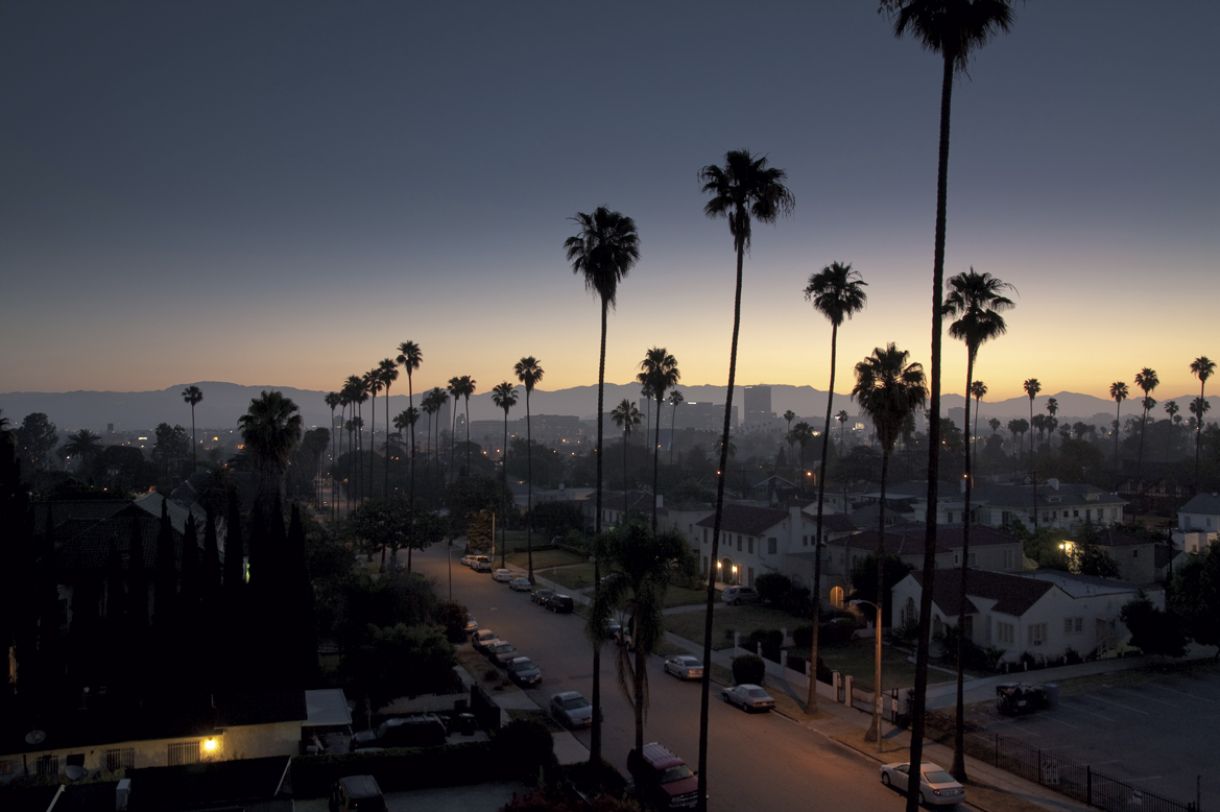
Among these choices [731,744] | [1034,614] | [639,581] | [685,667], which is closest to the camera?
[639,581]

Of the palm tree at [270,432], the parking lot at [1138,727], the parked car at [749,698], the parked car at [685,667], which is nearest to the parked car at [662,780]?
the parked car at [749,698]

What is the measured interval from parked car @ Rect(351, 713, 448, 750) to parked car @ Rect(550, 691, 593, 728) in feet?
16.6

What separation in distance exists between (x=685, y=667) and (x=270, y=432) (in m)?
24.2

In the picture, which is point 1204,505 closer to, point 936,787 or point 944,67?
point 936,787

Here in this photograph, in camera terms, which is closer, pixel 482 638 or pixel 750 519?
pixel 482 638

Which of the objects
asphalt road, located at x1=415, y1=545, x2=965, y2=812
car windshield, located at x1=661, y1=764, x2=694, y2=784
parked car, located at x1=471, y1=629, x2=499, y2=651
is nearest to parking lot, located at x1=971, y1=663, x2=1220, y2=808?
asphalt road, located at x1=415, y1=545, x2=965, y2=812

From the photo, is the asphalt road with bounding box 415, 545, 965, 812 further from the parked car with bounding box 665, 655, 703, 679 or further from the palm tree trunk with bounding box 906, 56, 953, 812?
the palm tree trunk with bounding box 906, 56, 953, 812

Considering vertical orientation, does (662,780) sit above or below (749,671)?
above

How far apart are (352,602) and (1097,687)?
3574cm

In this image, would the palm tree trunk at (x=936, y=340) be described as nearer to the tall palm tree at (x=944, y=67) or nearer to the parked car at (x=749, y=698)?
the tall palm tree at (x=944, y=67)

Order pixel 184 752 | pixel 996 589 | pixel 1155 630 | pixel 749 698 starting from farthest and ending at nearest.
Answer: pixel 996 589
pixel 1155 630
pixel 749 698
pixel 184 752

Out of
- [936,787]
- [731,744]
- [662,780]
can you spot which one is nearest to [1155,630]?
[936,787]

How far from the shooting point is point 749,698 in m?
35.0

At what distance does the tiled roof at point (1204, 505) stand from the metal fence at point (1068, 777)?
63.4 m
